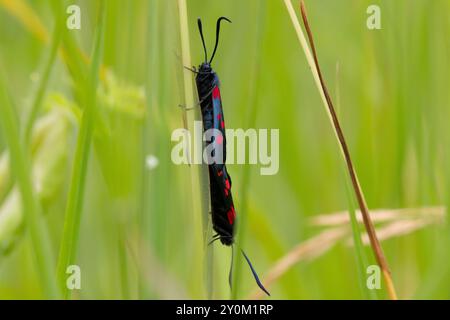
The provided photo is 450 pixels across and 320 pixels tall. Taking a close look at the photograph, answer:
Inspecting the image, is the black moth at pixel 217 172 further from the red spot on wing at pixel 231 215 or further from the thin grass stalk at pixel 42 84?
the thin grass stalk at pixel 42 84

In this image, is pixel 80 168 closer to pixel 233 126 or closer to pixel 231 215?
pixel 231 215

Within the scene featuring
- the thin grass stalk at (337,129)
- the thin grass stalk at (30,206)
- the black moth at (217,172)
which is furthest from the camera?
the black moth at (217,172)

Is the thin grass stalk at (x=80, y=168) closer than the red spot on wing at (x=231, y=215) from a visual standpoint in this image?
Yes

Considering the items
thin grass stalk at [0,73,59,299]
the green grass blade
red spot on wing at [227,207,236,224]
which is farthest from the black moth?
thin grass stalk at [0,73,59,299]

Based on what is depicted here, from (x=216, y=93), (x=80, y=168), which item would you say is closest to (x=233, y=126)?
Result: (x=216, y=93)

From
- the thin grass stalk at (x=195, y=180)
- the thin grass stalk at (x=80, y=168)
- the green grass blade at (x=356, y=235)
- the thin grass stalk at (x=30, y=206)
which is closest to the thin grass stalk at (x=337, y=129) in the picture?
the green grass blade at (x=356, y=235)

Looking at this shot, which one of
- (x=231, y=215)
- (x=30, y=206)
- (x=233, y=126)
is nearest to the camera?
(x=30, y=206)

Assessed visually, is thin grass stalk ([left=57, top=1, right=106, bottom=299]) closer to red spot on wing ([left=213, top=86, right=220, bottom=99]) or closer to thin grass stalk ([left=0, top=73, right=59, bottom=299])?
thin grass stalk ([left=0, top=73, right=59, bottom=299])
